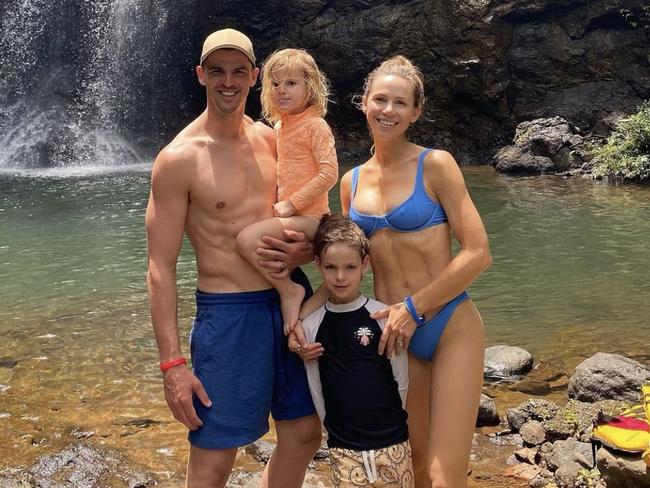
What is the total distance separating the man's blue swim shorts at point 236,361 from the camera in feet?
9.82

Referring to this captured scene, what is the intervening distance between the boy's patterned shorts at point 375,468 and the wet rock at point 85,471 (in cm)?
210

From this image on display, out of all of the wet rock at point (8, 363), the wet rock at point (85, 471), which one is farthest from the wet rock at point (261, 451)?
the wet rock at point (8, 363)

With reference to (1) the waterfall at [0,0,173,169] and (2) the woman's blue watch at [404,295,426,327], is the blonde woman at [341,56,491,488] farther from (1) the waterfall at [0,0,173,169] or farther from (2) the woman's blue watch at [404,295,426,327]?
(1) the waterfall at [0,0,173,169]

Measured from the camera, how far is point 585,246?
11016mm

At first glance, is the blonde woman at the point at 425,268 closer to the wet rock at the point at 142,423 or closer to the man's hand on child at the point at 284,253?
the man's hand on child at the point at 284,253

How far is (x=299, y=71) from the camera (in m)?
3.19

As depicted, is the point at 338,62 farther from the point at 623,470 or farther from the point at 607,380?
the point at 623,470

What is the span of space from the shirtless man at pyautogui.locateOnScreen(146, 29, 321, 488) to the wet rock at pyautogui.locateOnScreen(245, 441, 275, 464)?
5.67 feet

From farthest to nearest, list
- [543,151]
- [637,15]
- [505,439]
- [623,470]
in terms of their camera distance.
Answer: [637,15] → [543,151] → [505,439] → [623,470]

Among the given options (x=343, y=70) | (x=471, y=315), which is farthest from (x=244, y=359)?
(x=343, y=70)

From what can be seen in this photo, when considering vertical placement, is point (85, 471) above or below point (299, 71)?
below

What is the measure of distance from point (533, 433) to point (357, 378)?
249cm

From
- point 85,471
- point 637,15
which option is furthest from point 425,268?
point 637,15

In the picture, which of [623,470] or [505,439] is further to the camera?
[505,439]
